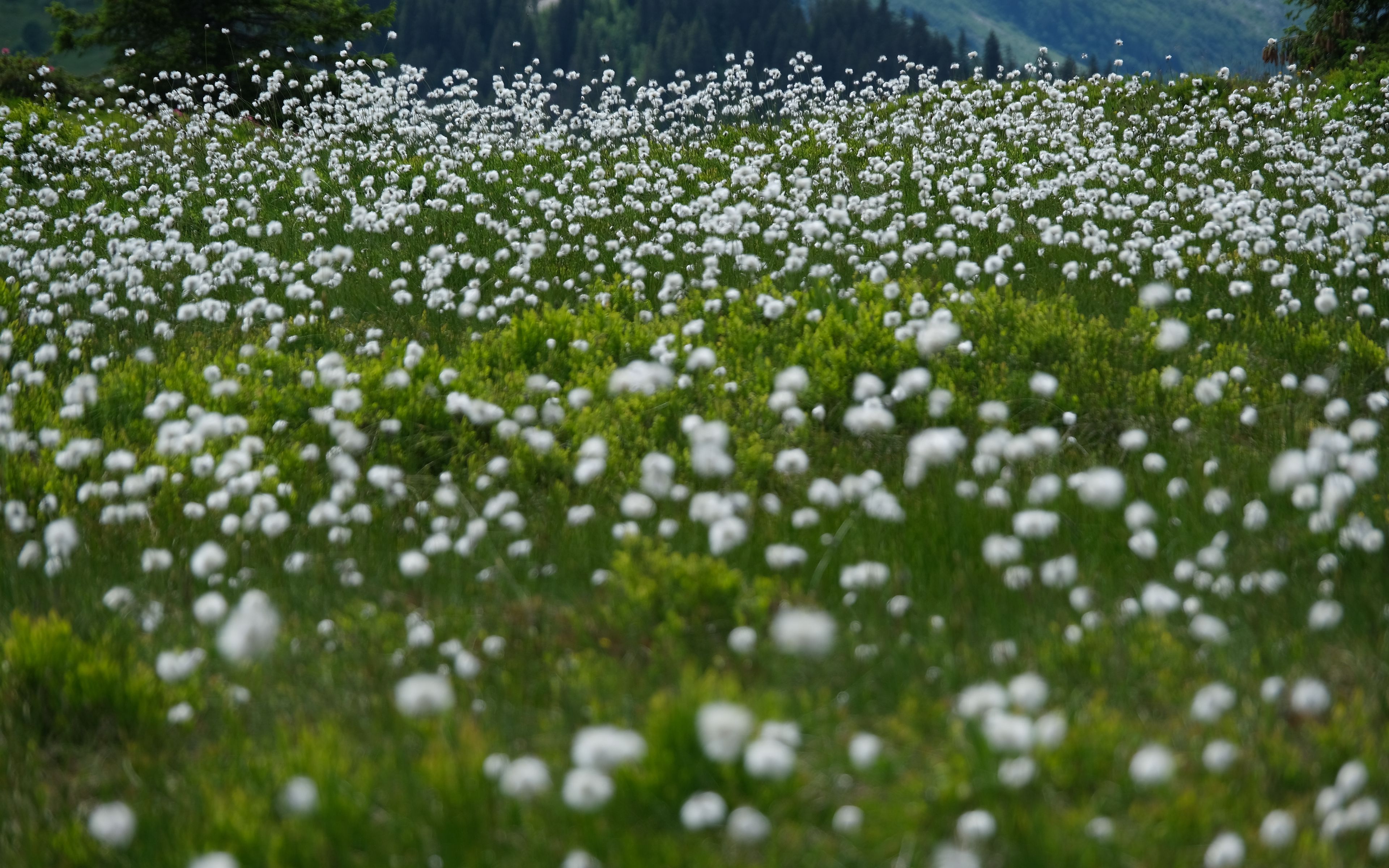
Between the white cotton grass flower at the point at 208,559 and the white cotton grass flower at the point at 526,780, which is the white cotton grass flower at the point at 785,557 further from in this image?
the white cotton grass flower at the point at 208,559

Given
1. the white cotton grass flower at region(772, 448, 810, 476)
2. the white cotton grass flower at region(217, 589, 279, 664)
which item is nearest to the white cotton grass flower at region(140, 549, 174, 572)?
the white cotton grass flower at region(217, 589, 279, 664)

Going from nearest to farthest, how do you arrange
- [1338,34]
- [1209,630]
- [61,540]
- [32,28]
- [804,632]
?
[804,632]
[1209,630]
[61,540]
[1338,34]
[32,28]

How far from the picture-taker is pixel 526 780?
239cm

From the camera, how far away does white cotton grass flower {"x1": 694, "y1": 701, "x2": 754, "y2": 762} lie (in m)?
2.45

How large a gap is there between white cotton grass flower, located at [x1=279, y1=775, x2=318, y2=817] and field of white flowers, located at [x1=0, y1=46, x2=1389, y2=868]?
18 millimetres

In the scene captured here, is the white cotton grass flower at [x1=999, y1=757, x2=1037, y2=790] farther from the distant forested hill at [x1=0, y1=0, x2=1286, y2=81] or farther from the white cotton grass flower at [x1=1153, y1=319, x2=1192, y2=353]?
the distant forested hill at [x1=0, y1=0, x2=1286, y2=81]

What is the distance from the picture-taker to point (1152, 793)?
99.0 inches

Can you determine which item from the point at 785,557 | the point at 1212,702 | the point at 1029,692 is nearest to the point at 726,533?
the point at 785,557

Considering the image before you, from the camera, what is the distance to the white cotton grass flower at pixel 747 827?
7.47ft

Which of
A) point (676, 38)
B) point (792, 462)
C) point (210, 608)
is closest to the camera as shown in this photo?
point (210, 608)

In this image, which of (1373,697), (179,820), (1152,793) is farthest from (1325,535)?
(179,820)

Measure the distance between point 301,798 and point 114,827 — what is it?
52 centimetres

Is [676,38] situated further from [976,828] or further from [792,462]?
[976,828]

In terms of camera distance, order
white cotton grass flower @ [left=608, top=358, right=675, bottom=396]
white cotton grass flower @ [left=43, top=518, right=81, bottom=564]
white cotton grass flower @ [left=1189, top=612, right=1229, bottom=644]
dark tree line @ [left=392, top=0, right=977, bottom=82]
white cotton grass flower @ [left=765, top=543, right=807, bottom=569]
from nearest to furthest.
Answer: white cotton grass flower @ [left=1189, top=612, right=1229, bottom=644], white cotton grass flower @ [left=765, top=543, right=807, bottom=569], white cotton grass flower @ [left=43, top=518, right=81, bottom=564], white cotton grass flower @ [left=608, top=358, right=675, bottom=396], dark tree line @ [left=392, top=0, right=977, bottom=82]
